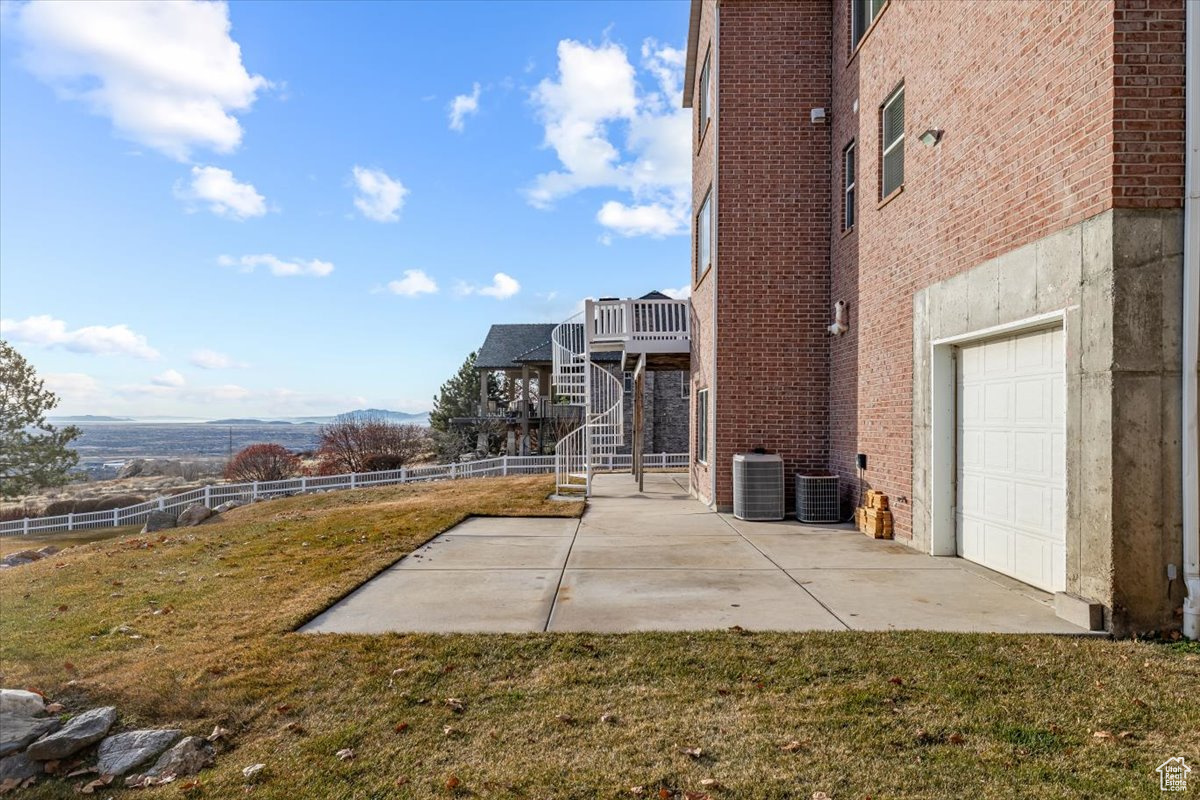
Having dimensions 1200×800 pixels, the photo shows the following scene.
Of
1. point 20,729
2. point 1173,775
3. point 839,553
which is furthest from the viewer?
point 839,553

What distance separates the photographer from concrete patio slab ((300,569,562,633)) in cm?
475

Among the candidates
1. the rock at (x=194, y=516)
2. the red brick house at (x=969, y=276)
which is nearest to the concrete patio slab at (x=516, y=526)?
the red brick house at (x=969, y=276)

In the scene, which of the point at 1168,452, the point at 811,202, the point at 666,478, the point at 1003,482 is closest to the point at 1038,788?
the point at 1168,452

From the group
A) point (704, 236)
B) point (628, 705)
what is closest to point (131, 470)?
point (704, 236)

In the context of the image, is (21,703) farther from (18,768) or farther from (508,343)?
(508,343)

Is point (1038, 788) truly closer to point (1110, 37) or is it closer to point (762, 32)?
point (1110, 37)

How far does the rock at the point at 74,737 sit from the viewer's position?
3230 millimetres

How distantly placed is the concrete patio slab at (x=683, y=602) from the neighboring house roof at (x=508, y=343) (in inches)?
859

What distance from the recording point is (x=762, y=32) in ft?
34.1

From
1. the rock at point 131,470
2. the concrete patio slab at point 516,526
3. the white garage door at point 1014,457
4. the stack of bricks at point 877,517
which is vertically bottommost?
the rock at point 131,470

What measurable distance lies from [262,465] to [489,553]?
85.2 feet

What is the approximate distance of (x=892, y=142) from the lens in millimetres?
8469

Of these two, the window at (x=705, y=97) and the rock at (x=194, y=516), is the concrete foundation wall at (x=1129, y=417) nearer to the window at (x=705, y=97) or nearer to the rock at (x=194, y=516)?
the window at (x=705, y=97)

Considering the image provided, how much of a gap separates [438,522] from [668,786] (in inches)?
273
